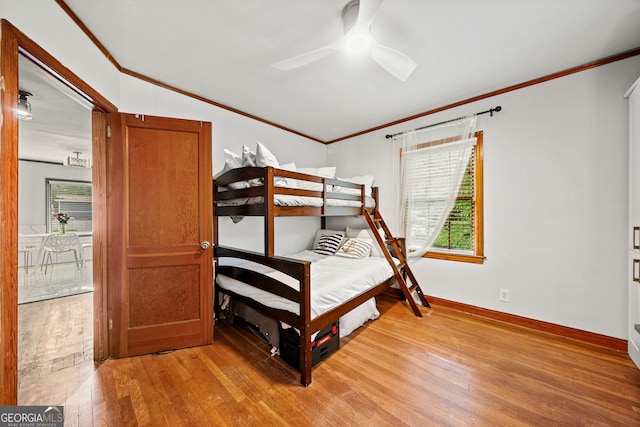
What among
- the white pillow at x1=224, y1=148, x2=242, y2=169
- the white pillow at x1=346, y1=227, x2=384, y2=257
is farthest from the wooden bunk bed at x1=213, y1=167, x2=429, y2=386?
the white pillow at x1=346, y1=227, x2=384, y2=257

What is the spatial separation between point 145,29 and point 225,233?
1.99 m

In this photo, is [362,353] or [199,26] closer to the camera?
[199,26]

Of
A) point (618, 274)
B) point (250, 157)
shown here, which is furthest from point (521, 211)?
point (250, 157)

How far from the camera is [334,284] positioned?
211 centimetres

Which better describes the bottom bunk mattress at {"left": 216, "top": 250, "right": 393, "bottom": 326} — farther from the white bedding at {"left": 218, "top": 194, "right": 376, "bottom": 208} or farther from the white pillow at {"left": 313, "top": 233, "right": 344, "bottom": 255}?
the white bedding at {"left": 218, "top": 194, "right": 376, "bottom": 208}

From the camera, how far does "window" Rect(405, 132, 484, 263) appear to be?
9.26 feet

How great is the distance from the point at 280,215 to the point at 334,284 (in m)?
0.77

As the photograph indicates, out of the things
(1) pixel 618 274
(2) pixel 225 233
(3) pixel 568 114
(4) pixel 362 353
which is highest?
(3) pixel 568 114

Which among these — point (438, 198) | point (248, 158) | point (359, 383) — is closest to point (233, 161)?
point (248, 158)

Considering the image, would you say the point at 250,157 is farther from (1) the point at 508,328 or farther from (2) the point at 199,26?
(1) the point at 508,328

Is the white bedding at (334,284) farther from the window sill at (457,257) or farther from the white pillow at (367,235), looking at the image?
the window sill at (457,257)

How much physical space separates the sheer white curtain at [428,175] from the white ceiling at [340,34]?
47cm

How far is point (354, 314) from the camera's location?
7.98 feet

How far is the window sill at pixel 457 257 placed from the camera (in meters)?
2.79
